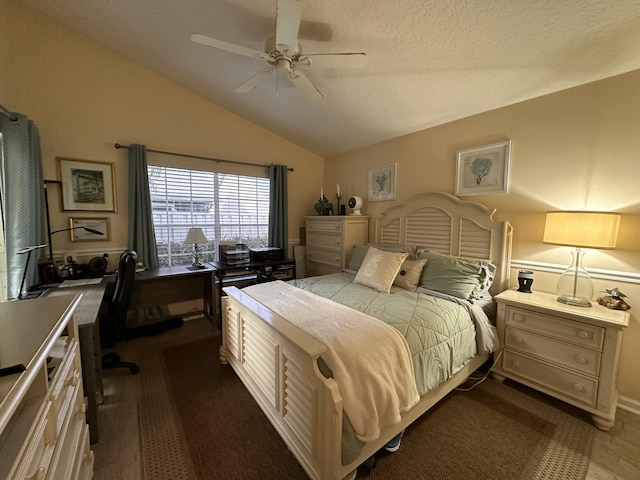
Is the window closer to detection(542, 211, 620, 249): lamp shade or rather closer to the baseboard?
detection(542, 211, 620, 249): lamp shade

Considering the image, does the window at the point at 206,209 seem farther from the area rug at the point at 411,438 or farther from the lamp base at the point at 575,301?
the lamp base at the point at 575,301

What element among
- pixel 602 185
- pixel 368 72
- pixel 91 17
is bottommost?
pixel 602 185

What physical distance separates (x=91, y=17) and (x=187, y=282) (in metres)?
2.80

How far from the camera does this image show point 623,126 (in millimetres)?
1820

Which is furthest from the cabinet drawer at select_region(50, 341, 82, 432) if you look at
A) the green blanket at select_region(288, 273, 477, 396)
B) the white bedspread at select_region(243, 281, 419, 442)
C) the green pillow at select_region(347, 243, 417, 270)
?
the green pillow at select_region(347, 243, 417, 270)

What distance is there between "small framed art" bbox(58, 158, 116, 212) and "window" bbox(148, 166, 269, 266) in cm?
41

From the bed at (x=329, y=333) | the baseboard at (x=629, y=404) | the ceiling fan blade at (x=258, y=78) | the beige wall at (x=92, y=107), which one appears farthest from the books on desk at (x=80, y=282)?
the baseboard at (x=629, y=404)

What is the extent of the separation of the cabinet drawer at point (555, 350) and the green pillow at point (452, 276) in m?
0.41

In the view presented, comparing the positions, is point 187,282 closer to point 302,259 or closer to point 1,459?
point 302,259

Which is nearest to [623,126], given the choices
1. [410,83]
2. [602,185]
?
[602,185]

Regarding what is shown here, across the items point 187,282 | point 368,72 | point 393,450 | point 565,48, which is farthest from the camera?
point 187,282

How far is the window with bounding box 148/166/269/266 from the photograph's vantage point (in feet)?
10.7

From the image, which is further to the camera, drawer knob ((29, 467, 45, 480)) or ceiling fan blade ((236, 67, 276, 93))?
ceiling fan blade ((236, 67, 276, 93))

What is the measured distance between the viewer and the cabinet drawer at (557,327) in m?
1.71
